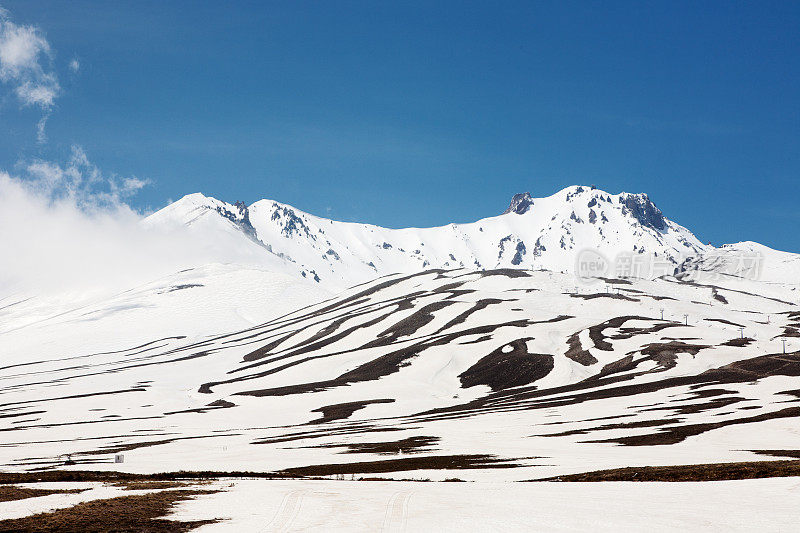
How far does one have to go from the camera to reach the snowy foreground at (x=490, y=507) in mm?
27936

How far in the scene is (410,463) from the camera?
5816 centimetres

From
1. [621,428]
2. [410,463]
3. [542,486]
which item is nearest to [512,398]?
[621,428]

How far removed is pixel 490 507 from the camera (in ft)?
107

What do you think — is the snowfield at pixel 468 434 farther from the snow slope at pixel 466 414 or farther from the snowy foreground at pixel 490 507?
the snow slope at pixel 466 414

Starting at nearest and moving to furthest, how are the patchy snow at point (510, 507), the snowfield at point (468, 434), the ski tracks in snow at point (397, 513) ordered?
the patchy snow at point (510, 507)
the ski tracks in snow at point (397, 513)
the snowfield at point (468, 434)

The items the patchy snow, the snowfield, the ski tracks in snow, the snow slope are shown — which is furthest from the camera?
the snow slope

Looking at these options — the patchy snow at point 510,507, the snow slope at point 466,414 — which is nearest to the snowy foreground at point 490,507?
the patchy snow at point 510,507

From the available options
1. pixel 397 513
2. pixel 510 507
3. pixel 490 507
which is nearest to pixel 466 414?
pixel 490 507

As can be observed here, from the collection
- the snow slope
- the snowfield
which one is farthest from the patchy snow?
the snow slope

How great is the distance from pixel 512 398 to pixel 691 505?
11245 centimetres

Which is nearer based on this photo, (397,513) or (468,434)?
(397,513)

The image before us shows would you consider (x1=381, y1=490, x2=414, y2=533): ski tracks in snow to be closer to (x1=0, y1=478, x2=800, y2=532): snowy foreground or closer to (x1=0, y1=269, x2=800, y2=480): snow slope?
(x1=0, y1=478, x2=800, y2=532): snowy foreground

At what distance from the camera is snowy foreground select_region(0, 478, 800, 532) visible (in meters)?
27.9

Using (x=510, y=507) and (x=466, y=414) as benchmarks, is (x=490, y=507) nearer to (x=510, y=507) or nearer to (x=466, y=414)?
(x=510, y=507)
